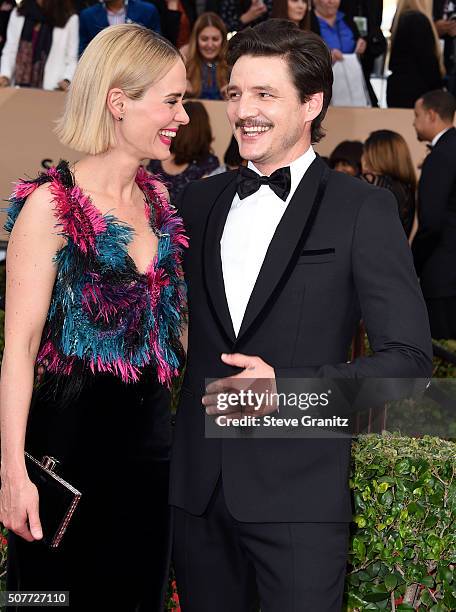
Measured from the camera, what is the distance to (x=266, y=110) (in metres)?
2.73

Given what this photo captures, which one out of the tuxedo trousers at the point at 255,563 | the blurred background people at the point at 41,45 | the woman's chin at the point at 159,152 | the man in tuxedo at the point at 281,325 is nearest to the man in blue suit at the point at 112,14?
the blurred background people at the point at 41,45

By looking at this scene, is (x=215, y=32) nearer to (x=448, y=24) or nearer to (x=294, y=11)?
(x=294, y=11)

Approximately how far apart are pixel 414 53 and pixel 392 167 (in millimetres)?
2117

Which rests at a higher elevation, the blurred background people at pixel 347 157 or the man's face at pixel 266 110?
the blurred background people at pixel 347 157

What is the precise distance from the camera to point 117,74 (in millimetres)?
2803

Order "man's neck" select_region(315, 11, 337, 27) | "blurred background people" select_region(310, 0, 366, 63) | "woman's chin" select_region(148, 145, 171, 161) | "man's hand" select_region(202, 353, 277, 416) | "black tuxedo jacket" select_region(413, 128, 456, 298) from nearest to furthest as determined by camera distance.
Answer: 1. "man's hand" select_region(202, 353, 277, 416)
2. "woman's chin" select_region(148, 145, 171, 161)
3. "black tuxedo jacket" select_region(413, 128, 456, 298)
4. "blurred background people" select_region(310, 0, 366, 63)
5. "man's neck" select_region(315, 11, 337, 27)

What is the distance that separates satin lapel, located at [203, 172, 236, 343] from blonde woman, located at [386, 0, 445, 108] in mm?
6416

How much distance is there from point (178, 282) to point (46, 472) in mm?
674

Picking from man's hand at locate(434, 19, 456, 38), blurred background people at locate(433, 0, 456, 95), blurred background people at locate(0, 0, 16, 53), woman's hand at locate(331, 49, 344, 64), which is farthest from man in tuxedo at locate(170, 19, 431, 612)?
man's hand at locate(434, 19, 456, 38)

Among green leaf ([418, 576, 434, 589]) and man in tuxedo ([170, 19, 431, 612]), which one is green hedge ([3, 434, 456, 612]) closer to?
green leaf ([418, 576, 434, 589])

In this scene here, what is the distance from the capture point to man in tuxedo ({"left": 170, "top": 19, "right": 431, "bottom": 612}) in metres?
2.54

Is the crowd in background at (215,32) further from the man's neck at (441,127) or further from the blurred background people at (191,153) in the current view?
the man's neck at (441,127)

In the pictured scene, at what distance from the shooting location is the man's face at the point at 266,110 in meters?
2.73

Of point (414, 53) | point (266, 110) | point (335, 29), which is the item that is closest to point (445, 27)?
point (414, 53)
